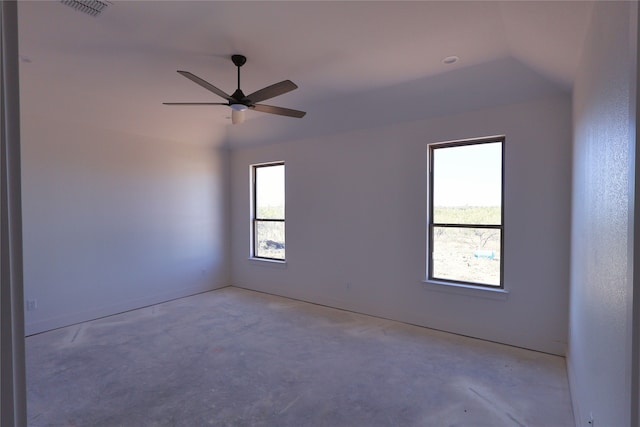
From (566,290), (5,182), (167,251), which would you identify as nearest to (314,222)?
(167,251)

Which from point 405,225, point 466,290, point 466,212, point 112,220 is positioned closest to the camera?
point 466,290

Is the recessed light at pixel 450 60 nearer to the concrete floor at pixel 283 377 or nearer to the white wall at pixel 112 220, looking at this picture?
the concrete floor at pixel 283 377

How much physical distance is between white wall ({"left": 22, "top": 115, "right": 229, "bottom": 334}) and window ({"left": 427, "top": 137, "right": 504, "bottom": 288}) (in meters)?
3.91

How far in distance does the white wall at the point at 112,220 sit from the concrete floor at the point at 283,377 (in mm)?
625

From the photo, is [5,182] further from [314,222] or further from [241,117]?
[314,222]

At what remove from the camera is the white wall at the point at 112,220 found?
4.14 m

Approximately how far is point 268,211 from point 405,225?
8.82 ft

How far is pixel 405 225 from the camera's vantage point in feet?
14.5

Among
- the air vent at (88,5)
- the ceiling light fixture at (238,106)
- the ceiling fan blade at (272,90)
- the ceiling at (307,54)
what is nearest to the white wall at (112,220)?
the ceiling at (307,54)

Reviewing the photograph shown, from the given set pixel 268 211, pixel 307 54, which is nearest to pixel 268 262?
pixel 268 211

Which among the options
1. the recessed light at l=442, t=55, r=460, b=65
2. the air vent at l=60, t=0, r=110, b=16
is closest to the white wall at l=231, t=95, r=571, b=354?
the recessed light at l=442, t=55, r=460, b=65

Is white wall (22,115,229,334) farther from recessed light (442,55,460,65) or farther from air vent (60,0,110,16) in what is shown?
recessed light (442,55,460,65)

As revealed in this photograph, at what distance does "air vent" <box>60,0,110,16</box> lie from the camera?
225 cm

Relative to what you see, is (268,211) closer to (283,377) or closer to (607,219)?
(283,377)
